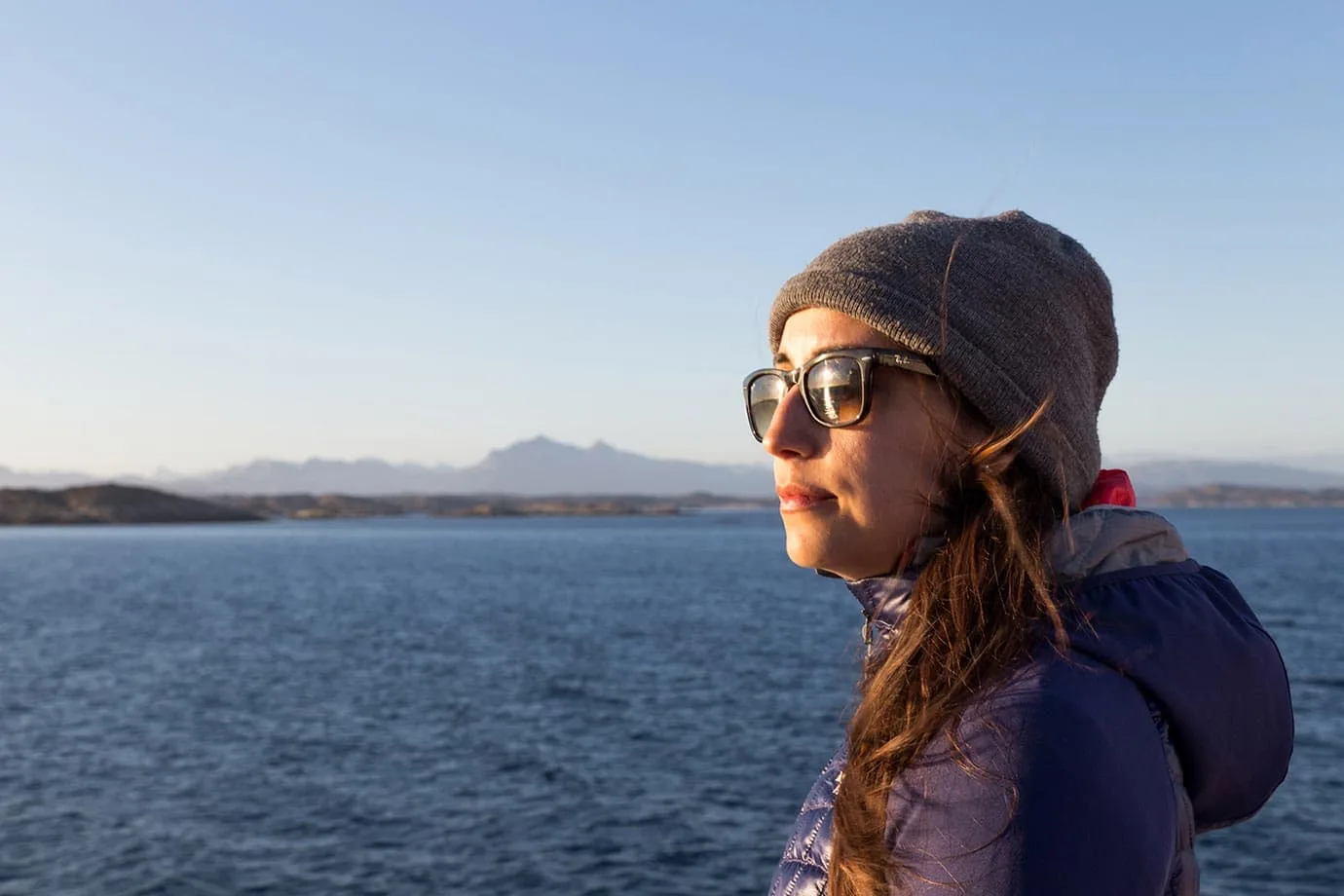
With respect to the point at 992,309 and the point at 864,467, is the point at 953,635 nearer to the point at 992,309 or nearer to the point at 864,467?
the point at 864,467

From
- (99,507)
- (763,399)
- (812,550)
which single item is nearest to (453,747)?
(763,399)

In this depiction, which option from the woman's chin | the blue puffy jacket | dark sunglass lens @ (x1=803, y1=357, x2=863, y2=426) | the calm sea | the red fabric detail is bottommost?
the calm sea

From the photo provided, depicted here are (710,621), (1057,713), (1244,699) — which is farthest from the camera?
(710,621)

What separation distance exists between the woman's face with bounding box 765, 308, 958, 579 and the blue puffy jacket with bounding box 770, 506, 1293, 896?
0.35 ft

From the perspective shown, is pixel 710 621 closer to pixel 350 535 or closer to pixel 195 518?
pixel 350 535

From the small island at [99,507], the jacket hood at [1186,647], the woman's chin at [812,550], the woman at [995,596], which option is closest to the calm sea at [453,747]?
the woman's chin at [812,550]

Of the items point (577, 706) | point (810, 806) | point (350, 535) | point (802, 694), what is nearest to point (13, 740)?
point (577, 706)

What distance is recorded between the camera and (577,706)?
23.8 m

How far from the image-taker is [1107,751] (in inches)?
56.5

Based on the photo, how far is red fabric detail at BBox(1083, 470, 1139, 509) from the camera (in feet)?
6.58

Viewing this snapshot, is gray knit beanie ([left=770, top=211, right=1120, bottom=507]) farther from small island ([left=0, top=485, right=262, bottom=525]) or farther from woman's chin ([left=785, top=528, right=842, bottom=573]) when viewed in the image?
small island ([left=0, top=485, right=262, bottom=525])

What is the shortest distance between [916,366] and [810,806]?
74 cm

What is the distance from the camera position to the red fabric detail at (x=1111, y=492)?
6.58ft

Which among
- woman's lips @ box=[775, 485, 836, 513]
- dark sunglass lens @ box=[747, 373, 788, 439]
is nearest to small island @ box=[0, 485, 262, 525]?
dark sunglass lens @ box=[747, 373, 788, 439]
